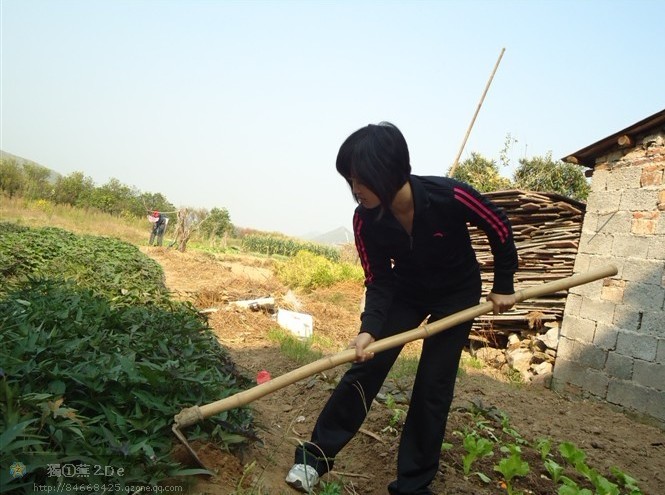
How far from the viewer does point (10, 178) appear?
85.8 ft

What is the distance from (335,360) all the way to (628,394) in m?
4.41

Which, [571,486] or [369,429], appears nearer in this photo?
[571,486]

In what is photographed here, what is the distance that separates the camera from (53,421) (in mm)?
1559

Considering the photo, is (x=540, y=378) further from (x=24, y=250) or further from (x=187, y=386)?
(x=24, y=250)

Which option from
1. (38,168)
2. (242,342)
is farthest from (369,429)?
(38,168)

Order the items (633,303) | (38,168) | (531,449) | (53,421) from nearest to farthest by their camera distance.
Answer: (53,421), (531,449), (633,303), (38,168)

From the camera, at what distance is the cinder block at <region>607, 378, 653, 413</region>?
490 centimetres

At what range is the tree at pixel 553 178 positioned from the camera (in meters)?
17.0

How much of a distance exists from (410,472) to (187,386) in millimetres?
1103

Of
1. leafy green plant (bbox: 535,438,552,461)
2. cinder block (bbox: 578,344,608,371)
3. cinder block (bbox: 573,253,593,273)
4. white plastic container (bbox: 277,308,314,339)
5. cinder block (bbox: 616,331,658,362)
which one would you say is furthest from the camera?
white plastic container (bbox: 277,308,314,339)

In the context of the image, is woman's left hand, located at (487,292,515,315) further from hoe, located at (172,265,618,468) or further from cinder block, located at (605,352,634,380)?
cinder block, located at (605,352,634,380)

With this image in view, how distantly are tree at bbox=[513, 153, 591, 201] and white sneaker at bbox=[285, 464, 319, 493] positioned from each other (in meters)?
16.3

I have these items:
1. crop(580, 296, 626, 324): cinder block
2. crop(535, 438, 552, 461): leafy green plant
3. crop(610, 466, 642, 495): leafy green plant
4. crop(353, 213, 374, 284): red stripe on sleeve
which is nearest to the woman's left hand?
crop(353, 213, 374, 284): red stripe on sleeve

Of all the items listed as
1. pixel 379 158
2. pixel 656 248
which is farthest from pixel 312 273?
pixel 379 158
